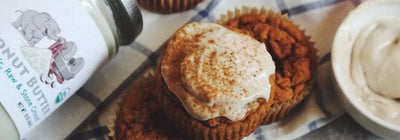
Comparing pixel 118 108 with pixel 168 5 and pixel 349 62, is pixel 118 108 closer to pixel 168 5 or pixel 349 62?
pixel 168 5

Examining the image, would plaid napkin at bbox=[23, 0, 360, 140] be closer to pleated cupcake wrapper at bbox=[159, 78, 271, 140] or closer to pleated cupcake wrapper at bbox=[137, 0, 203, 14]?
pleated cupcake wrapper at bbox=[137, 0, 203, 14]

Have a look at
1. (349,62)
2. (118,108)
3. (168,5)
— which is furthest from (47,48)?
(349,62)

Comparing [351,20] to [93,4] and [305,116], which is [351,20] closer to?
[305,116]

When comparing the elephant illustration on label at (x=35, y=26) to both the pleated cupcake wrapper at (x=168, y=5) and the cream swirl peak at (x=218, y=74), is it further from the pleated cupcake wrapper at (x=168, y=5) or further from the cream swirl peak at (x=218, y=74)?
the pleated cupcake wrapper at (x=168, y=5)

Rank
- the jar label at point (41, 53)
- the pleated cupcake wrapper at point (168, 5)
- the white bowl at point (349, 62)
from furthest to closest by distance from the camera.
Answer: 1. the pleated cupcake wrapper at point (168, 5)
2. the white bowl at point (349, 62)
3. the jar label at point (41, 53)

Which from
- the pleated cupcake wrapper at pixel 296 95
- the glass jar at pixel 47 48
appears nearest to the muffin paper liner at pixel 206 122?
the pleated cupcake wrapper at pixel 296 95

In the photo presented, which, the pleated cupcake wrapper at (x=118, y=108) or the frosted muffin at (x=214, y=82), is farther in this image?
the pleated cupcake wrapper at (x=118, y=108)
